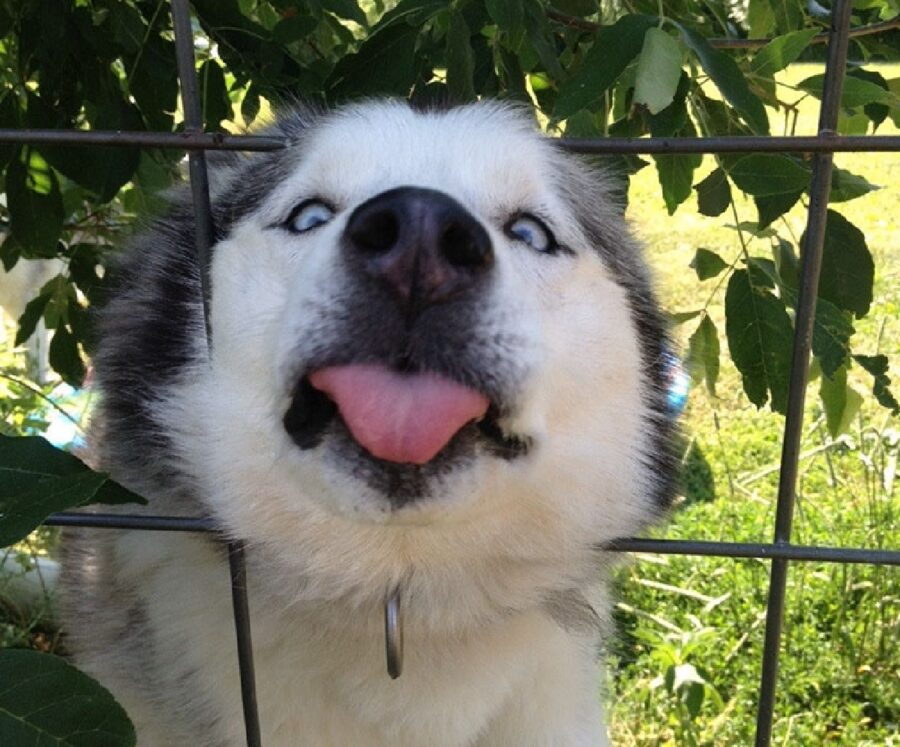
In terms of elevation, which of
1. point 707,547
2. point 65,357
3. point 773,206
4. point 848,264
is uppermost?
point 773,206

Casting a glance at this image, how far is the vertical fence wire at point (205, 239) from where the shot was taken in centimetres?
138

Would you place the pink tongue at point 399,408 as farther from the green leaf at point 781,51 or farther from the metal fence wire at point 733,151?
the green leaf at point 781,51

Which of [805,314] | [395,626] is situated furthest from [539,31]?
[395,626]

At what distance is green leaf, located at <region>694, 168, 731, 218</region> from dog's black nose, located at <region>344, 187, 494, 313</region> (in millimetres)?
634

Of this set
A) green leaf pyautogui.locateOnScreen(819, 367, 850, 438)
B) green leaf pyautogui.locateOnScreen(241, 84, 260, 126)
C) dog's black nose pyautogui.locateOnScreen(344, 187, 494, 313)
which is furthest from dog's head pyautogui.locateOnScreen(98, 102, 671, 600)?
green leaf pyautogui.locateOnScreen(819, 367, 850, 438)

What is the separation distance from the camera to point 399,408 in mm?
1273

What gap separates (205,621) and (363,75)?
0.92 meters

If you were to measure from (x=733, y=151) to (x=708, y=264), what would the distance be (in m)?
0.76

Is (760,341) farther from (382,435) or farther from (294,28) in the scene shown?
(294,28)

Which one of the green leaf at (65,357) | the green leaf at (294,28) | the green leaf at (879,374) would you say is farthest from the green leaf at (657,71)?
the green leaf at (65,357)

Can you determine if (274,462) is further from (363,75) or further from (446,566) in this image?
(363,75)

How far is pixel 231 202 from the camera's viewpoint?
6.08ft

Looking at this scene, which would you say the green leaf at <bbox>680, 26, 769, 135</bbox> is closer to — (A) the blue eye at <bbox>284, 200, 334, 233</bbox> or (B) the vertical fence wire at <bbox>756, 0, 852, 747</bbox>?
(B) the vertical fence wire at <bbox>756, 0, 852, 747</bbox>

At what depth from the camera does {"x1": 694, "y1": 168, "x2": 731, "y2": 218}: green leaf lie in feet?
5.82
